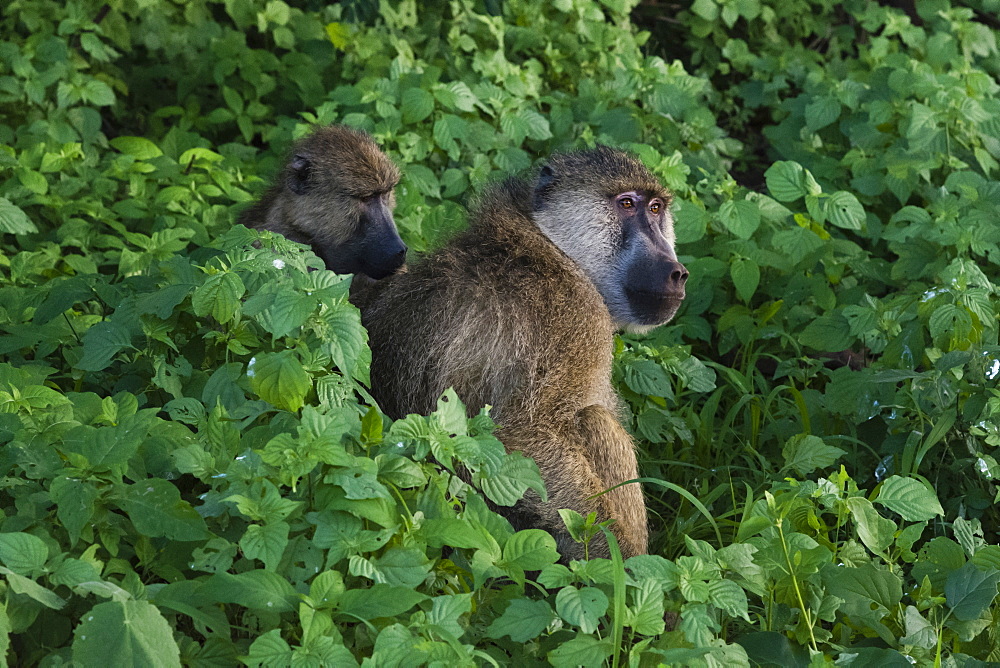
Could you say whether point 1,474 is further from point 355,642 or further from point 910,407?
point 910,407

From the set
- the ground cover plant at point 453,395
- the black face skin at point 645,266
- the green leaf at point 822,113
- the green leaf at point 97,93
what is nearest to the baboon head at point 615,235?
the black face skin at point 645,266

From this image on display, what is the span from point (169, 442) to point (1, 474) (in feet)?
0.98

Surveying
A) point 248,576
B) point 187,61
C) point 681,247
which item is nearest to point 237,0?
point 187,61

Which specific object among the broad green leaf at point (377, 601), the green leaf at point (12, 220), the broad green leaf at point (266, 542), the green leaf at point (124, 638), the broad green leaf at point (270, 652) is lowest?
the green leaf at point (12, 220)

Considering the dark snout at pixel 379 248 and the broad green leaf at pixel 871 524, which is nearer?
the broad green leaf at pixel 871 524

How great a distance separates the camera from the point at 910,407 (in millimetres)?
2934

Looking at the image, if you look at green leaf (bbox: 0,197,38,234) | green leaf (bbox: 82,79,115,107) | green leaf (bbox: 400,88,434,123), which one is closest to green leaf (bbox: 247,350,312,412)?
green leaf (bbox: 0,197,38,234)

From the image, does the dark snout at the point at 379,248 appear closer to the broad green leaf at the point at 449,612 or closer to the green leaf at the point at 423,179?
the green leaf at the point at 423,179

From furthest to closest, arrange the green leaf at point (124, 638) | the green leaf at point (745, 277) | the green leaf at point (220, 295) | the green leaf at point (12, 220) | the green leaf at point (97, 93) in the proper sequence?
the green leaf at point (97, 93)
the green leaf at point (745, 277)
the green leaf at point (12, 220)
the green leaf at point (220, 295)
the green leaf at point (124, 638)

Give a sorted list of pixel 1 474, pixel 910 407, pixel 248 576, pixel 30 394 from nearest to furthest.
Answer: pixel 248 576, pixel 1 474, pixel 30 394, pixel 910 407

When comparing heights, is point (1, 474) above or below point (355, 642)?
above

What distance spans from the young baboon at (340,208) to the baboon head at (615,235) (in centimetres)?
91

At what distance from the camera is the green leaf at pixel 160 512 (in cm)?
186

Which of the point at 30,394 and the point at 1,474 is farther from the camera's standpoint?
the point at 30,394
